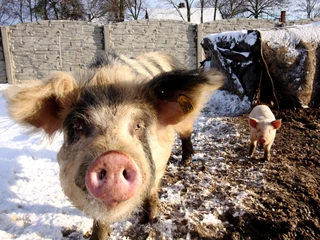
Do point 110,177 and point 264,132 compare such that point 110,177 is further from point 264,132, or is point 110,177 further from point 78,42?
point 78,42

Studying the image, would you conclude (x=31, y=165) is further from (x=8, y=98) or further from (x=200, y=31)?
(x=200, y=31)

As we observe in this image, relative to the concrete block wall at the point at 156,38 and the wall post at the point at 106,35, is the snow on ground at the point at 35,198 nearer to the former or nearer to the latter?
the wall post at the point at 106,35

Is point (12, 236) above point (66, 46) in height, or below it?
below

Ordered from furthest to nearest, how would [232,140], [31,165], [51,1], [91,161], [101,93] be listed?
1. [51,1]
2. [232,140]
3. [31,165]
4. [101,93]
5. [91,161]

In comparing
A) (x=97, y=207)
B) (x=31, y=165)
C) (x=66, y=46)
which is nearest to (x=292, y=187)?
(x=97, y=207)

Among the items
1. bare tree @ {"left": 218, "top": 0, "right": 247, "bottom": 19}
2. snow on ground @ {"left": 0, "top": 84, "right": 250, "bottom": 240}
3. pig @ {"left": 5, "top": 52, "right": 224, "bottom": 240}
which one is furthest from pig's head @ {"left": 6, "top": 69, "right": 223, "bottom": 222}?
bare tree @ {"left": 218, "top": 0, "right": 247, "bottom": 19}

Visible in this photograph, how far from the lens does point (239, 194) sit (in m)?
2.75

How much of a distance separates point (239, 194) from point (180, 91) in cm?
156

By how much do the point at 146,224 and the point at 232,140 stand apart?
248cm

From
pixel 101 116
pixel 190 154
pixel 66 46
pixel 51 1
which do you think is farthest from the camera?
pixel 51 1

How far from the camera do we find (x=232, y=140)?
434cm

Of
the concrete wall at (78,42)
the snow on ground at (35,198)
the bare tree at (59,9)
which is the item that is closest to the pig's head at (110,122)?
the snow on ground at (35,198)

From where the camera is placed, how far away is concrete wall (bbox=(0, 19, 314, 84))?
11016 mm

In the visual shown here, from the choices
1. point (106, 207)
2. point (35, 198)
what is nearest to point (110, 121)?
point (106, 207)
